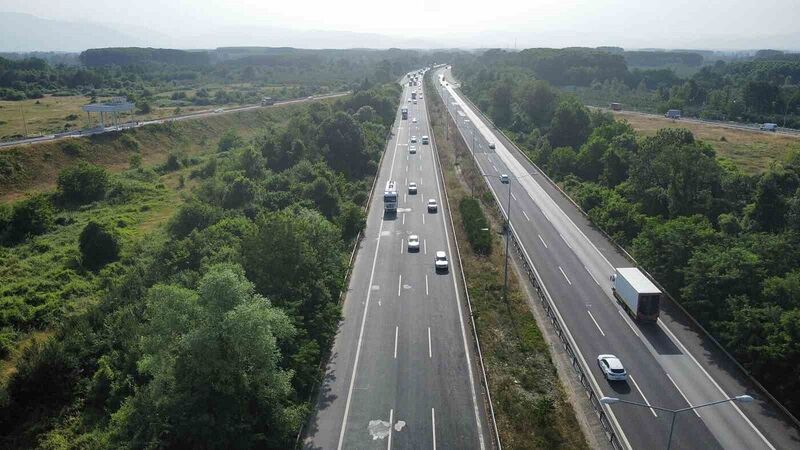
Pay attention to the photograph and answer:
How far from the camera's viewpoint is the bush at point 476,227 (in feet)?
190

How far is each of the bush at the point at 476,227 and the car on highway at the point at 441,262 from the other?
473 centimetres

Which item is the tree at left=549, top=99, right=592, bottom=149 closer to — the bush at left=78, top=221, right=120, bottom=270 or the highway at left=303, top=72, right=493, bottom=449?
A: the highway at left=303, top=72, right=493, bottom=449

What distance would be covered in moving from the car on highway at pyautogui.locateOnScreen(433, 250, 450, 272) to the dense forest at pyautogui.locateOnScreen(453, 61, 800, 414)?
1859cm

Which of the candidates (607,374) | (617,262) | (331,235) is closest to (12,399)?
(331,235)

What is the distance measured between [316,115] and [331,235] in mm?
64648

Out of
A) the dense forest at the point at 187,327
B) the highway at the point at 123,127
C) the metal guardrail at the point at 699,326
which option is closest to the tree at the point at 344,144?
the dense forest at the point at 187,327

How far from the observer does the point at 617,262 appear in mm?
54281

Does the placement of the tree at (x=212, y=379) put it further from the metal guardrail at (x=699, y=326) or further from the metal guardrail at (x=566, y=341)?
the metal guardrail at (x=699, y=326)

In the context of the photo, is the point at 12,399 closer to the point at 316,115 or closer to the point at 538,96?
the point at 316,115

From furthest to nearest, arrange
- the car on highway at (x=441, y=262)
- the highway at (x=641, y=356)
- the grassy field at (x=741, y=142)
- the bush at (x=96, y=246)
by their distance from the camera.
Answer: the grassy field at (x=741, y=142) → the bush at (x=96, y=246) → the car on highway at (x=441, y=262) → the highway at (x=641, y=356)

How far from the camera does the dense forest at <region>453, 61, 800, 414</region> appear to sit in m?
35.0

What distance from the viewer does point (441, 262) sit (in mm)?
53875

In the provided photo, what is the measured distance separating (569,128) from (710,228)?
61.9 m

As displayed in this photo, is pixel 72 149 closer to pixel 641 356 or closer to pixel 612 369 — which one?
pixel 612 369
